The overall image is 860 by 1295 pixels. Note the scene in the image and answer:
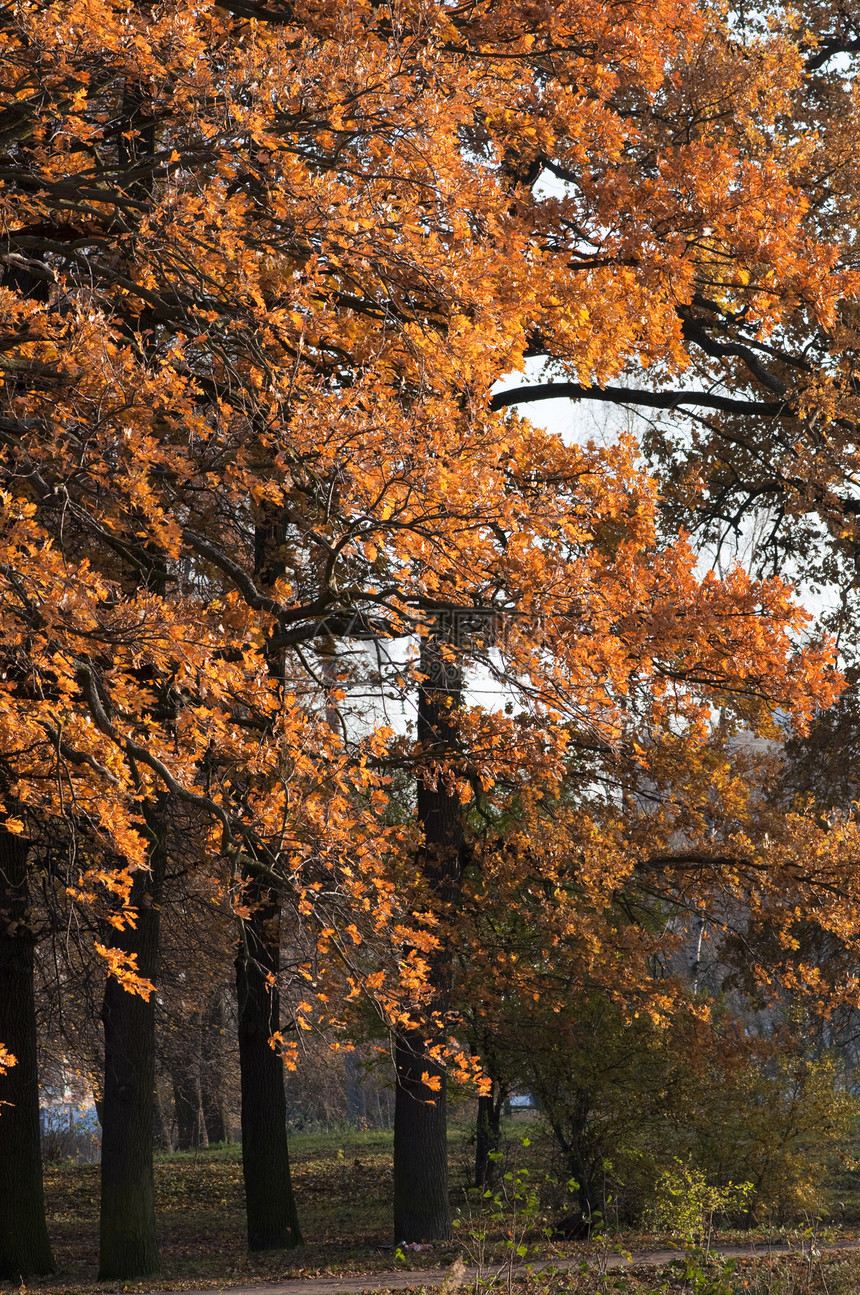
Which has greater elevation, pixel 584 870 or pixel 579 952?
pixel 584 870

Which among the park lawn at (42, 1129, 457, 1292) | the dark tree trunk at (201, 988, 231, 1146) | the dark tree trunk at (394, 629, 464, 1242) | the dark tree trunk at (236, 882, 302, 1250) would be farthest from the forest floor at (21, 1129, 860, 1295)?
the dark tree trunk at (201, 988, 231, 1146)

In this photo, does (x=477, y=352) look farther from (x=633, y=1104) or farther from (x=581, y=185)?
(x=633, y=1104)

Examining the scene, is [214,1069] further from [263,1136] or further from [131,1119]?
[131,1119]

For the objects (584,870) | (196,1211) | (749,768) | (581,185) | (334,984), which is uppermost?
(581,185)

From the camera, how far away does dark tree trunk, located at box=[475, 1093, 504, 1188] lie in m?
15.1

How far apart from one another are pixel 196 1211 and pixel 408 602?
45.2ft

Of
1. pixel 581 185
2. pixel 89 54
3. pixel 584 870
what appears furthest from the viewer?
pixel 584 870

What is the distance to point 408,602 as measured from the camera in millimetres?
6566

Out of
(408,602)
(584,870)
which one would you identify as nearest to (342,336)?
(408,602)

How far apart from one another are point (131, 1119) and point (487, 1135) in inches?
237

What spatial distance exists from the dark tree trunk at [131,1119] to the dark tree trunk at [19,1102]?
61 centimetres

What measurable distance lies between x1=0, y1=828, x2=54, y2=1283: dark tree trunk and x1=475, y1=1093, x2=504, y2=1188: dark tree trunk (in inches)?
231

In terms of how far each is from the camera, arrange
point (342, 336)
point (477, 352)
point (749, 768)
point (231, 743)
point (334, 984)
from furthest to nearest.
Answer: point (749, 768), point (334, 984), point (342, 336), point (231, 743), point (477, 352)

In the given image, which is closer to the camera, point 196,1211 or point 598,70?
point 598,70
